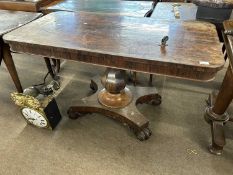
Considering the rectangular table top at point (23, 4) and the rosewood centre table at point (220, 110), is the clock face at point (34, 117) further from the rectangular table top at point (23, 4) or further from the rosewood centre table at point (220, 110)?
the rosewood centre table at point (220, 110)

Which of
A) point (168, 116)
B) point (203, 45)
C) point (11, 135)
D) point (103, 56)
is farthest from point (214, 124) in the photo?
point (11, 135)

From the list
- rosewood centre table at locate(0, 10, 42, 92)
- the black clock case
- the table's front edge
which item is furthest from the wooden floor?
the table's front edge

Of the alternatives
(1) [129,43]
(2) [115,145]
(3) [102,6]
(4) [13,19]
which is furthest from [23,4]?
(2) [115,145]

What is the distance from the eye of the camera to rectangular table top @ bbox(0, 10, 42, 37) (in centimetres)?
139

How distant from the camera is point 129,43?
99 cm

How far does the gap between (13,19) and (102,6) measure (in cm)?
69

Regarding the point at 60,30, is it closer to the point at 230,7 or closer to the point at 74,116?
the point at 74,116

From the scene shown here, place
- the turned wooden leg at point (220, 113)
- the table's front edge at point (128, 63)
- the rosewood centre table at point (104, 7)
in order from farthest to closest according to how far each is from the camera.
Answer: the rosewood centre table at point (104, 7) → the turned wooden leg at point (220, 113) → the table's front edge at point (128, 63)

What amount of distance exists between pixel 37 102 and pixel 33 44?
0.44 meters

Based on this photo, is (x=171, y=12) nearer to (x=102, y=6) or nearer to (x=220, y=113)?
(x=102, y=6)

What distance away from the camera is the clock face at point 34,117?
1382 mm

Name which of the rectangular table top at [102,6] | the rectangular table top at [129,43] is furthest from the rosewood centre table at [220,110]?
the rectangular table top at [102,6]

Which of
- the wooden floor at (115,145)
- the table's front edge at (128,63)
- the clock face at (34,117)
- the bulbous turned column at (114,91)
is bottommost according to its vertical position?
the wooden floor at (115,145)

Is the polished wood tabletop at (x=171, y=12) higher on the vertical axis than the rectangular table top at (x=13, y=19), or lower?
higher
